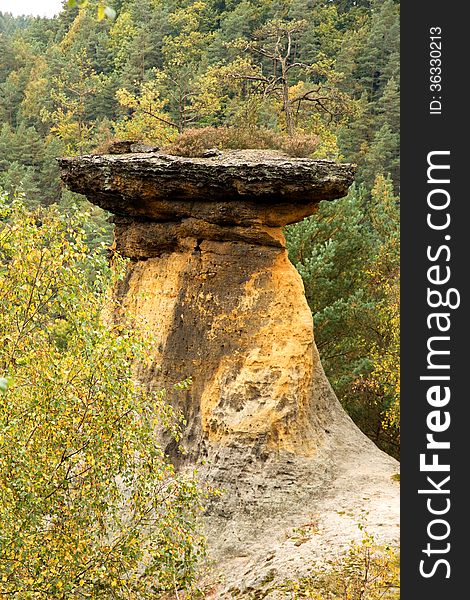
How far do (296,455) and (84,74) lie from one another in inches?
3049

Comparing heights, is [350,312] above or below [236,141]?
below

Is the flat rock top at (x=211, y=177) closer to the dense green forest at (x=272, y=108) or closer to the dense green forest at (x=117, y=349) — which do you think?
the dense green forest at (x=117, y=349)

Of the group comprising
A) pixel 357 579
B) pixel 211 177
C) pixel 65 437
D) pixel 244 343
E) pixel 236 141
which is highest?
→ pixel 236 141

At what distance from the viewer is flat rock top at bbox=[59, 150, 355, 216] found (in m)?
14.1

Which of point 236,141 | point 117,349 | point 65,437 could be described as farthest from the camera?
point 236,141

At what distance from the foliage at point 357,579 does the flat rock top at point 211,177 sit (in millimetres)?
6309

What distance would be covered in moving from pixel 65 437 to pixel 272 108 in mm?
47079

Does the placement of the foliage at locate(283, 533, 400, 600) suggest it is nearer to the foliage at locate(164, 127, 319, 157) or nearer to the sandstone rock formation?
the sandstone rock formation

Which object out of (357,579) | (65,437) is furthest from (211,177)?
(357,579)

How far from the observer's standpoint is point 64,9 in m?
110

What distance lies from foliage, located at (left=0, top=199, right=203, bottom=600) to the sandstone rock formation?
3668mm

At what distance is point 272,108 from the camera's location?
177 ft

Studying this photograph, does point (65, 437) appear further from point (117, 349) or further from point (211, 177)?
point (211, 177)

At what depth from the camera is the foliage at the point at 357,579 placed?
33.6 feet
